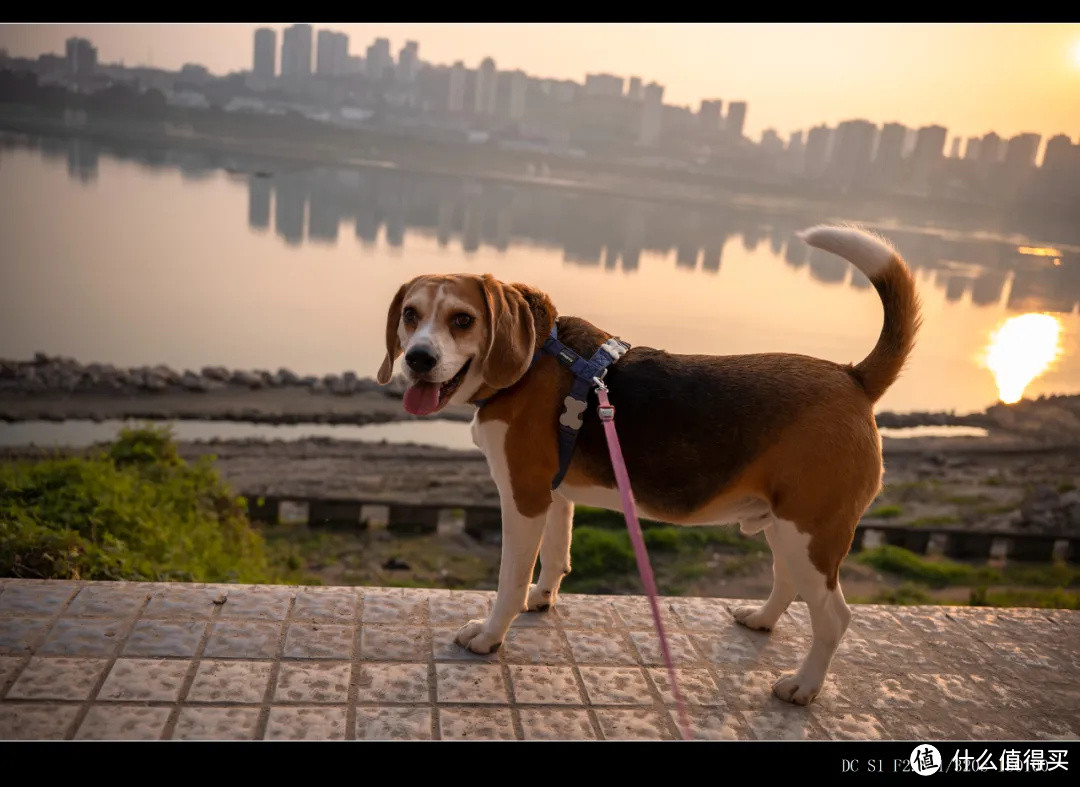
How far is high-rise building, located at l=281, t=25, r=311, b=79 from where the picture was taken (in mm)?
13695

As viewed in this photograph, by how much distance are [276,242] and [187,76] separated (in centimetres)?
753

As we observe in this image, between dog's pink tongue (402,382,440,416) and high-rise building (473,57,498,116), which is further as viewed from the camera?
high-rise building (473,57,498,116)

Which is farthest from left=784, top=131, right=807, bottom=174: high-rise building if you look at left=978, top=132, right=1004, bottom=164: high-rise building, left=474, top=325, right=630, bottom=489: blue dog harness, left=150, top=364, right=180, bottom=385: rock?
left=150, top=364, right=180, bottom=385: rock

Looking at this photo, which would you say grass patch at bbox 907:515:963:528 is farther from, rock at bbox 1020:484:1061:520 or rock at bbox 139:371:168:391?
rock at bbox 139:371:168:391

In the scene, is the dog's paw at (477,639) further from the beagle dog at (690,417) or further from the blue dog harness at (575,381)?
the blue dog harness at (575,381)

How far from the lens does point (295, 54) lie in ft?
48.7

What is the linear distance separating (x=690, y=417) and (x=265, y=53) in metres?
14.8

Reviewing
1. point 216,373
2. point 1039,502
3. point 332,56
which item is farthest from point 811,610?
point 216,373

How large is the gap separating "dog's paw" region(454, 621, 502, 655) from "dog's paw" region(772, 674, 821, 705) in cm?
111

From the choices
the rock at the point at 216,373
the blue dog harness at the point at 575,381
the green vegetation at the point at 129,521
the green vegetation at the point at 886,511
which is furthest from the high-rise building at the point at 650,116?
the rock at the point at 216,373

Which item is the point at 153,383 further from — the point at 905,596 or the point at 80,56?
the point at 905,596
